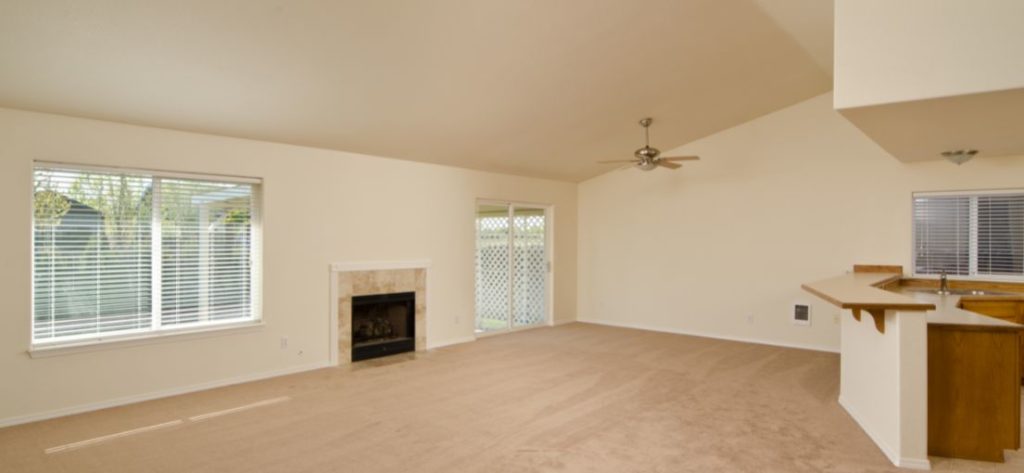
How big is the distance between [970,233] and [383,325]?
615 cm

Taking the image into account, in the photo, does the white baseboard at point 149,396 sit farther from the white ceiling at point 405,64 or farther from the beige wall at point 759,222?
the beige wall at point 759,222

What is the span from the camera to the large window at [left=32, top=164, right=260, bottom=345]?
3.74 m

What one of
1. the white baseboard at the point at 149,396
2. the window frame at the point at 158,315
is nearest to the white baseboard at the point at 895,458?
the white baseboard at the point at 149,396

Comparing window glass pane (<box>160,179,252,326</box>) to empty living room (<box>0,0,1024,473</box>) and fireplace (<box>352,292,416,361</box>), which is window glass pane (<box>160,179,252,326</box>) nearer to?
empty living room (<box>0,0,1024,473</box>)

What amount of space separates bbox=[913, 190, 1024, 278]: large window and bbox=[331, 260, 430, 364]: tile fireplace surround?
210 inches

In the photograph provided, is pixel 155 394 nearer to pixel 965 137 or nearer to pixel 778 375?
pixel 778 375

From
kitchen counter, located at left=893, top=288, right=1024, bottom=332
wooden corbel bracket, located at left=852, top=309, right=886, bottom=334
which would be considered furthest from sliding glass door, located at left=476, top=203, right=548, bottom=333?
kitchen counter, located at left=893, top=288, right=1024, bottom=332

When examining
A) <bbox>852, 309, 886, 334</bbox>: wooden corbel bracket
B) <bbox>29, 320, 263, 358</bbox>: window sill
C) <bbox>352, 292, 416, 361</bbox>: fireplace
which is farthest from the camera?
<bbox>352, 292, 416, 361</bbox>: fireplace

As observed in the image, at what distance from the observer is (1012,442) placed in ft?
9.77

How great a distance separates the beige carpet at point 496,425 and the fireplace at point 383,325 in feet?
0.93

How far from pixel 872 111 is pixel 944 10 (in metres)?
0.57

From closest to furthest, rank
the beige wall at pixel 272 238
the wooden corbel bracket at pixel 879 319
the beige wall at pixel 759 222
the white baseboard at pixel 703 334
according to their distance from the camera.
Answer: the wooden corbel bracket at pixel 879 319, the beige wall at pixel 272 238, the beige wall at pixel 759 222, the white baseboard at pixel 703 334

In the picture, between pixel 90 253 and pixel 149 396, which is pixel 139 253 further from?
pixel 149 396

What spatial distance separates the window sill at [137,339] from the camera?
144 inches
